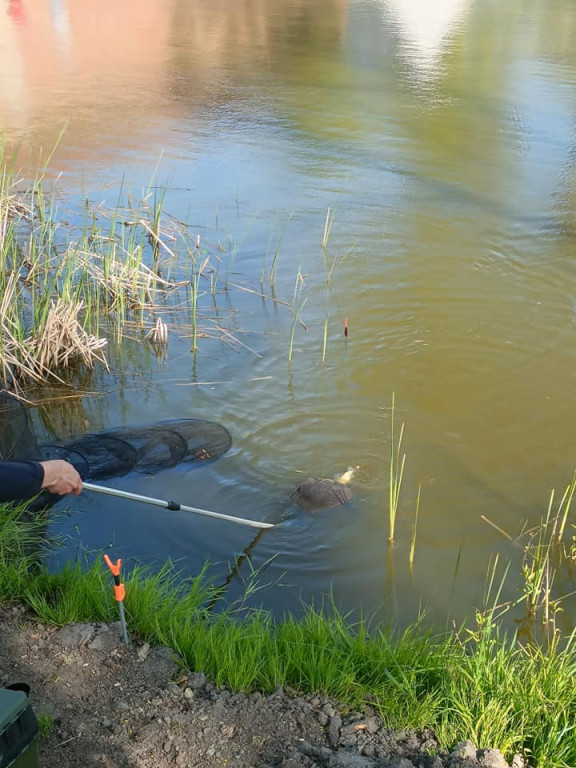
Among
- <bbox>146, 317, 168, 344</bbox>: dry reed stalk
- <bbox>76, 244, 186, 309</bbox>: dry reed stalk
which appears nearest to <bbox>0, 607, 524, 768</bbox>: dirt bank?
<bbox>146, 317, 168, 344</bbox>: dry reed stalk

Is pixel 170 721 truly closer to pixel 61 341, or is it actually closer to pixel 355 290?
pixel 61 341

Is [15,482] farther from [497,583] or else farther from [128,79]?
[128,79]

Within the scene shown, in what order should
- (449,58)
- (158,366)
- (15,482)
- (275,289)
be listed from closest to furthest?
(15,482) → (158,366) → (275,289) → (449,58)

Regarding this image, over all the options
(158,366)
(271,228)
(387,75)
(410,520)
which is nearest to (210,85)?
(387,75)

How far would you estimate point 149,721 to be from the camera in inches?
115

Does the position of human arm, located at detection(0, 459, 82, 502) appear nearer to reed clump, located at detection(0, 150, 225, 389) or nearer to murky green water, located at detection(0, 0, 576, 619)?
murky green water, located at detection(0, 0, 576, 619)

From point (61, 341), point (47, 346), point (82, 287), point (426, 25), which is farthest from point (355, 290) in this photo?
point (426, 25)

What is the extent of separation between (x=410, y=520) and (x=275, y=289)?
3.47 metres

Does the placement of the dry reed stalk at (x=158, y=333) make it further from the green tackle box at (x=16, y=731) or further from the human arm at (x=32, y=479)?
the green tackle box at (x=16, y=731)

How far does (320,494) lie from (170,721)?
2.03m

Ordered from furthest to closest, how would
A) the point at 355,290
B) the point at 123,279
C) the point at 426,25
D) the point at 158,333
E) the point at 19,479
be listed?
the point at 426,25 < the point at 355,290 < the point at 123,279 < the point at 158,333 < the point at 19,479

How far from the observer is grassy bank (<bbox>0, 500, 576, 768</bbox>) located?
293 centimetres

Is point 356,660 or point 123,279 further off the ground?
point 123,279

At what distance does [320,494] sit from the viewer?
4781 millimetres
